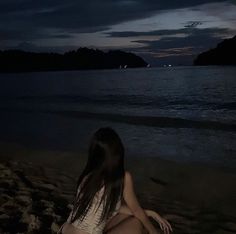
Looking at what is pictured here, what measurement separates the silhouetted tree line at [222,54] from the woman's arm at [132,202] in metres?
89.1

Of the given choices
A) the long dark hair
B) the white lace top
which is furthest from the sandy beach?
the long dark hair

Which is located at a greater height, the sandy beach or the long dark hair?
the long dark hair

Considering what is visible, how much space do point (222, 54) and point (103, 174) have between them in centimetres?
10058

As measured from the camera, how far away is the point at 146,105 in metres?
24.5

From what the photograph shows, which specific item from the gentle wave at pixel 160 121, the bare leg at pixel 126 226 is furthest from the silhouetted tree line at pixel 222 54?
the bare leg at pixel 126 226

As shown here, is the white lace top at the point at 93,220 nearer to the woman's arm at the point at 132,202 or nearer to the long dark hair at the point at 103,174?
the long dark hair at the point at 103,174

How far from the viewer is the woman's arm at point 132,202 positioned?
3.43m

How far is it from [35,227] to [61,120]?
503 inches

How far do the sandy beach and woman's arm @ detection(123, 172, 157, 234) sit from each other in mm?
1041

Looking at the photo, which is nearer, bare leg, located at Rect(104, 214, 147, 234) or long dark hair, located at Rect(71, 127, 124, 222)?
long dark hair, located at Rect(71, 127, 124, 222)

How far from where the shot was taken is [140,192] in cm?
649

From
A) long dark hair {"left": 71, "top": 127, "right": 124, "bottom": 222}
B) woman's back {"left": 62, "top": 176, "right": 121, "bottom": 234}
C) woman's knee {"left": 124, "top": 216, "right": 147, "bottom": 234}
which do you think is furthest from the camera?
woman's knee {"left": 124, "top": 216, "right": 147, "bottom": 234}

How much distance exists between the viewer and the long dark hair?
321 cm

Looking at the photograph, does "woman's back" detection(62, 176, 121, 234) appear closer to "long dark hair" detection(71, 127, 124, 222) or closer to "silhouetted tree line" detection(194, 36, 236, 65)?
"long dark hair" detection(71, 127, 124, 222)
